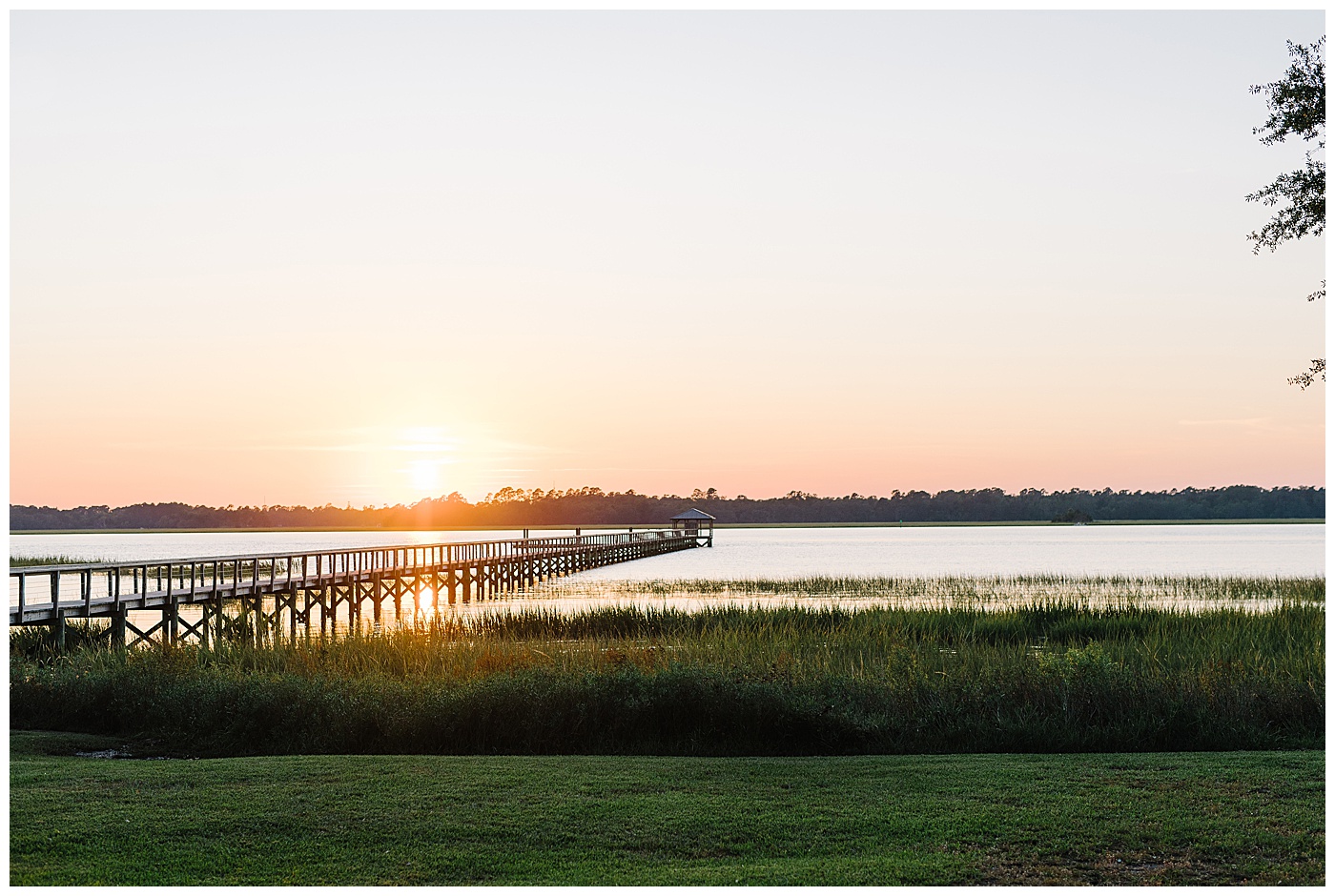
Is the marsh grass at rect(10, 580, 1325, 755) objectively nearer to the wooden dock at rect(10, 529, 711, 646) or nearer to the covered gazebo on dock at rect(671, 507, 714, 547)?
the wooden dock at rect(10, 529, 711, 646)

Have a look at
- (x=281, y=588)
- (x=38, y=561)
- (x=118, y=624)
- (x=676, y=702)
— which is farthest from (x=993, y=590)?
(x=38, y=561)

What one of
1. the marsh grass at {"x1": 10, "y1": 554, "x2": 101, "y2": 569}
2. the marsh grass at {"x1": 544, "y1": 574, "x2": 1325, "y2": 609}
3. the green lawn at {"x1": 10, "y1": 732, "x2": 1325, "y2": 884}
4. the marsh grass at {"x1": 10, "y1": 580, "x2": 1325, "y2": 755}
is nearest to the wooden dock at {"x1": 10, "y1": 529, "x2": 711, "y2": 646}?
the marsh grass at {"x1": 10, "y1": 554, "x2": 101, "y2": 569}

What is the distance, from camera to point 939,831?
766 centimetres

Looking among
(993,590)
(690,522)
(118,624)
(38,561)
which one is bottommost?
(993,590)

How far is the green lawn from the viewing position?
690cm

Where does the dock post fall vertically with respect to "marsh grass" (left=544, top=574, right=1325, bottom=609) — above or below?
above

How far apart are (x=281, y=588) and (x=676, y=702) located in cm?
2053

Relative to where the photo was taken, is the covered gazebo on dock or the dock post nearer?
the dock post

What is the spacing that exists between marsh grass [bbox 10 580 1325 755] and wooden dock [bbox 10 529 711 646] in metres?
5.07

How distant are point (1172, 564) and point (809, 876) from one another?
58555 mm

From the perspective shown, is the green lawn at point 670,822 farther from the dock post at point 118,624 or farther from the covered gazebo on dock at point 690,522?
the covered gazebo on dock at point 690,522

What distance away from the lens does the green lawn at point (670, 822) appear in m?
6.90

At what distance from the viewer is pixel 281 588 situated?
3070 centimetres

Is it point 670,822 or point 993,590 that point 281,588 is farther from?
point 670,822
